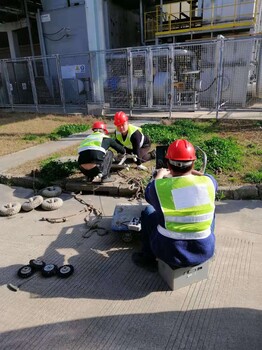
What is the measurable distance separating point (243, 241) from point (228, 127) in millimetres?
6451

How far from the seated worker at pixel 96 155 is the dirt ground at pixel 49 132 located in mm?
712

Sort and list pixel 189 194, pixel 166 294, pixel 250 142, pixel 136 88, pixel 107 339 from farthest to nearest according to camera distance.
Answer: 1. pixel 136 88
2. pixel 250 142
3. pixel 166 294
4. pixel 189 194
5. pixel 107 339

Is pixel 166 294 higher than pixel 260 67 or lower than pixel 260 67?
lower

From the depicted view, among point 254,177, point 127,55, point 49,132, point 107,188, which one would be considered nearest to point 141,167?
point 107,188

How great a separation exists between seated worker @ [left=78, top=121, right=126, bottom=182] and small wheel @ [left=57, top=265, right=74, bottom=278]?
2.21 meters

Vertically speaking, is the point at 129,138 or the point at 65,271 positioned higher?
the point at 129,138

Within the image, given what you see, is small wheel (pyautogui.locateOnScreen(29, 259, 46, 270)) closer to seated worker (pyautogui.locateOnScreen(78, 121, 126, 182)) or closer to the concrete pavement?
the concrete pavement

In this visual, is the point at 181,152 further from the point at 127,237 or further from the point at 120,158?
the point at 120,158

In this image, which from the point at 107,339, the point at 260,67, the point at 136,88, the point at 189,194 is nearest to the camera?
the point at 107,339

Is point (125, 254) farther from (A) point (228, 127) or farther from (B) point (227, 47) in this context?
(B) point (227, 47)

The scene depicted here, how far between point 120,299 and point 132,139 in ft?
12.5

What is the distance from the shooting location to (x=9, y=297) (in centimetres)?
294

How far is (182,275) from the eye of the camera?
115 inches

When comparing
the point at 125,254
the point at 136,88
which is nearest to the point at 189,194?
the point at 125,254
